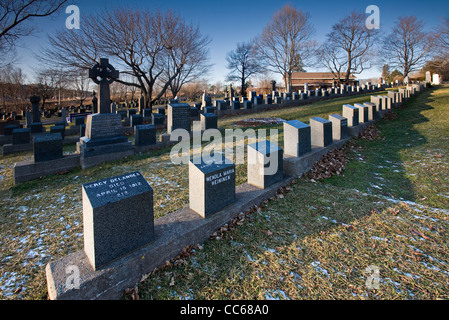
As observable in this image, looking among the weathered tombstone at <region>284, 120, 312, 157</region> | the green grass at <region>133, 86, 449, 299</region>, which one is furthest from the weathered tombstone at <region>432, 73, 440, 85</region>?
the weathered tombstone at <region>284, 120, 312, 157</region>

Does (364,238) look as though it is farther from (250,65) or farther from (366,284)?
(250,65)

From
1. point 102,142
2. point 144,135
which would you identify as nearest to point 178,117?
point 144,135

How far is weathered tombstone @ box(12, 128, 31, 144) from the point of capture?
1025 centimetres

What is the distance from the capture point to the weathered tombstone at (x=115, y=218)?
2.46 m

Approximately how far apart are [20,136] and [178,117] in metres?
6.82

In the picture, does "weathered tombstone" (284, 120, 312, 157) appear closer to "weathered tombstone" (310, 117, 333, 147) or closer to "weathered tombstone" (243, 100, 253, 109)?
"weathered tombstone" (310, 117, 333, 147)

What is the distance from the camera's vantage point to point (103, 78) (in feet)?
28.0

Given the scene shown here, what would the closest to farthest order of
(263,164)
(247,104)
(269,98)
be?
(263,164) < (247,104) < (269,98)

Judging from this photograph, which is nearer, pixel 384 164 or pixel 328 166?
pixel 328 166

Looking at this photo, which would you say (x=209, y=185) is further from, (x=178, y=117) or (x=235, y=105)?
(x=235, y=105)

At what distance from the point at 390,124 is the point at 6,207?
13.5m

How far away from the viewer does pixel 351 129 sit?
8.39 m

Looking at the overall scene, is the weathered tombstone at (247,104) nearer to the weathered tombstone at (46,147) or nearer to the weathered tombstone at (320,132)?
the weathered tombstone at (320,132)

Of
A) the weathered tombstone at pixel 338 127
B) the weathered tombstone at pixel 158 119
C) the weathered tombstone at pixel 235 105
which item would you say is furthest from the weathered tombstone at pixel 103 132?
the weathered tombstone at pixel 235 105
